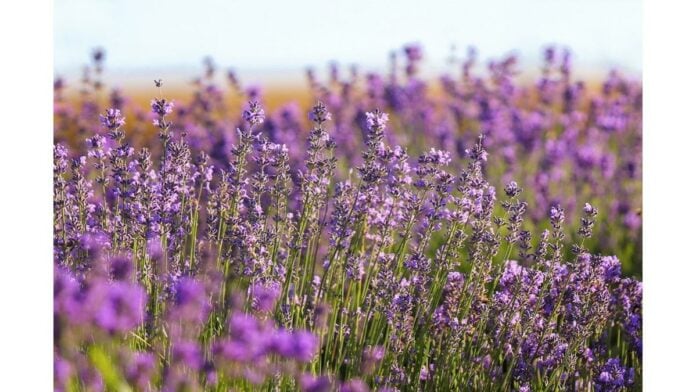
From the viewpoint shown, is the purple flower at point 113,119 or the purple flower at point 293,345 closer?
the purple flower at point 293,345

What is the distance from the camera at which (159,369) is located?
218cm

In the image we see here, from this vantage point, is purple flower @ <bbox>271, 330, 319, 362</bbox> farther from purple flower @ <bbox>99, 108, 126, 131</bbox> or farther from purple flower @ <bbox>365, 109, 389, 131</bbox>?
purple flower @ <bbox>99, 108, 126, 131</bbox>

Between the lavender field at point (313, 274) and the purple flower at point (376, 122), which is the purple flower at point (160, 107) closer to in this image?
the lavender field at point (313, 274)

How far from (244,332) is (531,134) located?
9.38 feet

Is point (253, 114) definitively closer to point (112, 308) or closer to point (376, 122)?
point (376, 122)

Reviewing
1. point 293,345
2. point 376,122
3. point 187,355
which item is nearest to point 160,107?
point 376,122

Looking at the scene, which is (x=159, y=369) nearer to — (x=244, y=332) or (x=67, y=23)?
(x=244, y=332)

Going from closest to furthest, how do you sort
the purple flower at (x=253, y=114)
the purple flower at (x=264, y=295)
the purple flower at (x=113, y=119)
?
1. the purple flower at (x=264, y=295)
2. the purple flower at (x=253, y=114)
3. the purple flower at (x=113, y=119)

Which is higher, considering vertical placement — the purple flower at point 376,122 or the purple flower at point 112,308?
the purple flower at point 376,122

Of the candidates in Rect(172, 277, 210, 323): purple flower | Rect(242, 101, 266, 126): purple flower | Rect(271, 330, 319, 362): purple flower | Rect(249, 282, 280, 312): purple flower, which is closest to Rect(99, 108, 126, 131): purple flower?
Rect(242, 101, 266, 126): purple flower

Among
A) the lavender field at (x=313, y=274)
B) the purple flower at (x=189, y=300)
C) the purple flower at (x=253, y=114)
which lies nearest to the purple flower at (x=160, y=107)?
the lavender field at (x=313, y=274)

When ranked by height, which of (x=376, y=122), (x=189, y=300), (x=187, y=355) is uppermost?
(x=376, y=122)

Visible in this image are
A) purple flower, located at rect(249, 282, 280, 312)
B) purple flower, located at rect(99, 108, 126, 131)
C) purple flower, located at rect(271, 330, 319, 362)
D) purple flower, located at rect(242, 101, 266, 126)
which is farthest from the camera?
purple flower, located at rect(99, 108, 126, 131)
